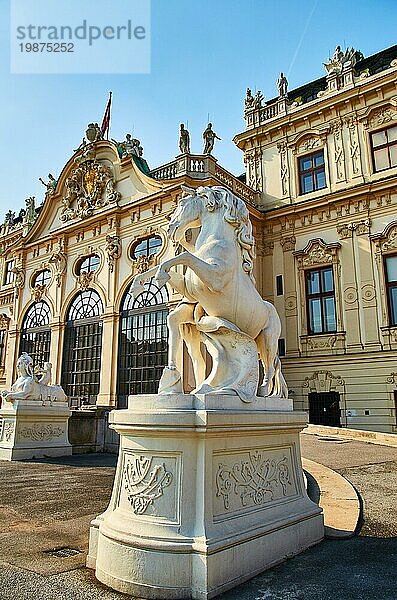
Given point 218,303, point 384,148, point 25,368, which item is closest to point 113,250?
point 25,368

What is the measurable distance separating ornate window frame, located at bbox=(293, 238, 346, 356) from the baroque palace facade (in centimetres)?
5

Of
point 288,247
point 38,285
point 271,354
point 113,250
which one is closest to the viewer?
point 271,354

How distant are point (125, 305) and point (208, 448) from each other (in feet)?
63.5

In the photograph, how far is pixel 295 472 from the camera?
4672mm

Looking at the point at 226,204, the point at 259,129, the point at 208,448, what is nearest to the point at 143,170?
the point at 259,129

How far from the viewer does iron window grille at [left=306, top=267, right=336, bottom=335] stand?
822 inches

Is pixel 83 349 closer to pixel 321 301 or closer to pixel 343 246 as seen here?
pixel 321 301

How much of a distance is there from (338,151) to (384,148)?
200 cm

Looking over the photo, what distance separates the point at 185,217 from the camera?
4789 millimetres

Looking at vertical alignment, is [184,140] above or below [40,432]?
above

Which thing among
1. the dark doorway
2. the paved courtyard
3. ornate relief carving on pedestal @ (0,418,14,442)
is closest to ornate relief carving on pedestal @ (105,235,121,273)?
the dark doorway

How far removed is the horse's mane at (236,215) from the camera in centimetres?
475

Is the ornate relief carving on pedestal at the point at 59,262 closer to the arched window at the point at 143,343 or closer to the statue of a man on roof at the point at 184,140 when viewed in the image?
the arched window at the point at 143,343

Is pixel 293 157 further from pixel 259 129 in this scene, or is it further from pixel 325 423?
pixel 325 423
